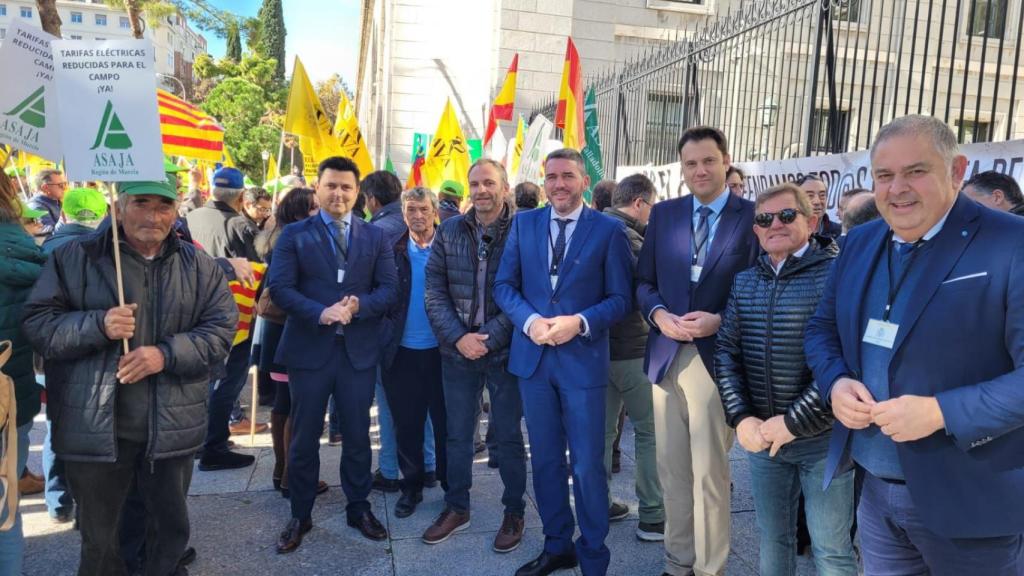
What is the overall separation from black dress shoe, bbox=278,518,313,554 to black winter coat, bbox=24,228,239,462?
44.2 inches

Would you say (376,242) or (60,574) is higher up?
(376,242)

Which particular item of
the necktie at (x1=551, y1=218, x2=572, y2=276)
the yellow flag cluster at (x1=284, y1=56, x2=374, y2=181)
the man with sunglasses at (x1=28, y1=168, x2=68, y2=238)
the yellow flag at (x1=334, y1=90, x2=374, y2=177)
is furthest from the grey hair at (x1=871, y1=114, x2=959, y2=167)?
the man with sunglasses at (x1=28, y1=168, x2=68, y2=238)

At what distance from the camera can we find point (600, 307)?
339 cm

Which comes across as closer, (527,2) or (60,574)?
(60,574)

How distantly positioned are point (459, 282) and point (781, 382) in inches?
76.4

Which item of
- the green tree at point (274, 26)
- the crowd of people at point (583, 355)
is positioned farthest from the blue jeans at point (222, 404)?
the green tree at point (274, 26)

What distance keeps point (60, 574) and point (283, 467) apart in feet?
4.64

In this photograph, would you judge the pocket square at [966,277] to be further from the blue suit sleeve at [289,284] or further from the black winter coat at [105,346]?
the blue suit sleeve at [289,284]

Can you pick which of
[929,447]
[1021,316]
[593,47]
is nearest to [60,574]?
[929,447]

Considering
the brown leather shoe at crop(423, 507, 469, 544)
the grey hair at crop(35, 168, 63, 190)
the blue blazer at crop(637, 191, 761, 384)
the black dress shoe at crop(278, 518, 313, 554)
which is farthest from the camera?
the grey hair at crop(35, 168, 63, 190)

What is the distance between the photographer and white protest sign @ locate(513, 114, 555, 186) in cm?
749

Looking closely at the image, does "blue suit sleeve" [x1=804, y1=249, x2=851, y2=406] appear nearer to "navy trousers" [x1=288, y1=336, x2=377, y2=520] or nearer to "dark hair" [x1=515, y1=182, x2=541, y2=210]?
"navy trousers" [x1=288, y1=336, x2=377, y2=520]

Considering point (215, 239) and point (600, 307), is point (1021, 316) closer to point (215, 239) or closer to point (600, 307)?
point (600, 307)

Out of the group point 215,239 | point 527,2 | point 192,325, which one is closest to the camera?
point 192,325
